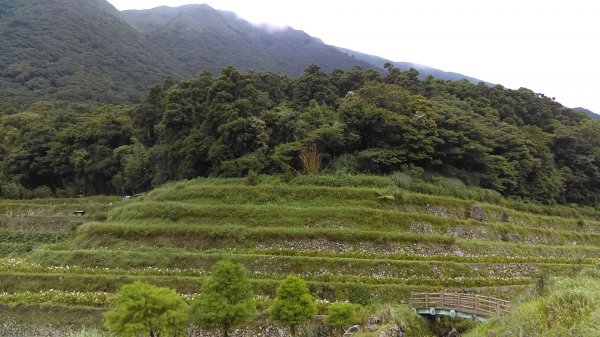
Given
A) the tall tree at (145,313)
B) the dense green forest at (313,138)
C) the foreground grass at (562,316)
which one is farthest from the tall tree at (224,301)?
the dense green forest at (313,138)

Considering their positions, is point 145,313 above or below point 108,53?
below

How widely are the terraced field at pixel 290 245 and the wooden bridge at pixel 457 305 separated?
2504mm

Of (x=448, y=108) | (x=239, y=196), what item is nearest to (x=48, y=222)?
(x=239, y=196)

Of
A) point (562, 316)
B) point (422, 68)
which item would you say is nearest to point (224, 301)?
point (562, 316)

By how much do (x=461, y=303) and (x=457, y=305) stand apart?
8.9 inches

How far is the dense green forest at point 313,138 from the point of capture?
1524 inches

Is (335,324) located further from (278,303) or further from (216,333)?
(216,333)

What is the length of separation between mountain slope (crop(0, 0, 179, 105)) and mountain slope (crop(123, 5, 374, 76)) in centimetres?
1093

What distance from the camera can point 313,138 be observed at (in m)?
37.3

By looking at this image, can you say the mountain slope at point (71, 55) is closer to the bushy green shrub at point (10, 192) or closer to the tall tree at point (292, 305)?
the bushy green shrub at point (10, 192)

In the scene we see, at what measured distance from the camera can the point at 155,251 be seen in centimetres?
2920

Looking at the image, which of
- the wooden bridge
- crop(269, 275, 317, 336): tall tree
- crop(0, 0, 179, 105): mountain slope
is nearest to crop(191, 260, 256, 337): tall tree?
crop(269, 275, 317, 336): tall tree

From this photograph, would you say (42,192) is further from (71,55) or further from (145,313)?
(71,55)

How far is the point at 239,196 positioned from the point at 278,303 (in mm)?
15732
